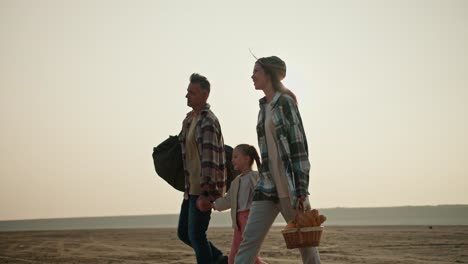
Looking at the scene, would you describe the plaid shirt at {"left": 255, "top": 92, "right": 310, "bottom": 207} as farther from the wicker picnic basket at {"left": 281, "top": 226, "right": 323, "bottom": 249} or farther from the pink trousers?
the pink trousers

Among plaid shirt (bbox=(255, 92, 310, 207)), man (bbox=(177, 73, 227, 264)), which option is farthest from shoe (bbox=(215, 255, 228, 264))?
plaid shirt (bbox=(255, 92, 310, 207))

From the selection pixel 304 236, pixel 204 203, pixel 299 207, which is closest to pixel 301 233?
pixel 304 236

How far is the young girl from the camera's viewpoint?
266 inches

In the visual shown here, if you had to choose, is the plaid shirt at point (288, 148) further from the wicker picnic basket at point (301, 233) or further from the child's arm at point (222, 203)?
the child's arm at point (222, 203)

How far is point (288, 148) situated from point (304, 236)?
66cm

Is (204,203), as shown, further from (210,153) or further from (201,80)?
(201,80)

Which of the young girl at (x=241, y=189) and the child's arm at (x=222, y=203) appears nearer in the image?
the child's arm at (x=222, y=203)

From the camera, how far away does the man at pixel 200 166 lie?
250 inches

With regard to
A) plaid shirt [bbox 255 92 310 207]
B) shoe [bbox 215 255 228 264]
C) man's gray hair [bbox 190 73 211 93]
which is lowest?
shoe [bbox 215 255 228 264]

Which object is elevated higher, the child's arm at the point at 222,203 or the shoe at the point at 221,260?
the child's arm at the point at 222,203

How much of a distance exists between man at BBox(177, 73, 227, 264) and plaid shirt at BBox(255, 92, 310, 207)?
1.23m

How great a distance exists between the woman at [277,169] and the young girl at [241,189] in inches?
57.0

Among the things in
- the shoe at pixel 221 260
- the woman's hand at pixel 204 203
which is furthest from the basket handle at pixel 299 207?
the shoe at pixel 221 260

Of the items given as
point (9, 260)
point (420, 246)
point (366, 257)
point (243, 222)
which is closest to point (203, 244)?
point (243, 222)
